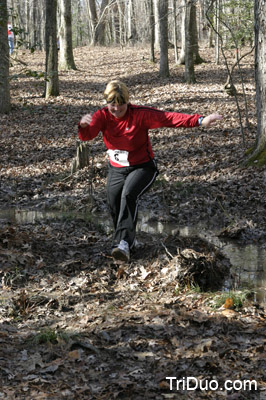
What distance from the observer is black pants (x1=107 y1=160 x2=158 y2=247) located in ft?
19.6

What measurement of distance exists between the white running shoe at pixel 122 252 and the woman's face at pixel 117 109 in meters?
1.61

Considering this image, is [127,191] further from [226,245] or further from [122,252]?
[226,245]

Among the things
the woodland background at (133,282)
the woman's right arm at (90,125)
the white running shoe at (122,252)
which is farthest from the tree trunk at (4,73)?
the white running shoe at (122,252)

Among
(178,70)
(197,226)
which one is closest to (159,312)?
(197,226)

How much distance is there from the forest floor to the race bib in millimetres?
1245

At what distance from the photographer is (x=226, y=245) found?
759cm

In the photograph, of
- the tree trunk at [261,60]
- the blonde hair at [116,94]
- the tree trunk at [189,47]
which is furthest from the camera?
the tree trunk at [189,47]

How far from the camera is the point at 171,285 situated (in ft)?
18.4

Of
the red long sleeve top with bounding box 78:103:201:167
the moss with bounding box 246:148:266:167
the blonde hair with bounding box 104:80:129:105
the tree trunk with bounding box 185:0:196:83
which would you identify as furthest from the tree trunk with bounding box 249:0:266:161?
the tree trunk with bounding box 185:0:196:83

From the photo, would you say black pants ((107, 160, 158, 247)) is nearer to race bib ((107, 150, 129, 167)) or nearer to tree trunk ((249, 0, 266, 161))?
race bib ((107, 150, 129, 167))

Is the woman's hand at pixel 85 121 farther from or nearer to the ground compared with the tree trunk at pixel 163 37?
nearer to the ground

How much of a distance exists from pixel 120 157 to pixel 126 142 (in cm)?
24

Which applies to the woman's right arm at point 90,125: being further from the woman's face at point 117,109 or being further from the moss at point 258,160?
the moss at point 258,160

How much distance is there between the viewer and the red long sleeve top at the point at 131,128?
18.7 feet
